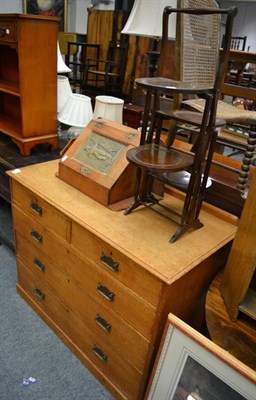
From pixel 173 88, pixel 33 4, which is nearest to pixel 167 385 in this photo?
pixel 173 88

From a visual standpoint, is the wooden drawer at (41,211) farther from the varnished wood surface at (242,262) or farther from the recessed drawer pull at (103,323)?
the varnished wood surface at (242,262)

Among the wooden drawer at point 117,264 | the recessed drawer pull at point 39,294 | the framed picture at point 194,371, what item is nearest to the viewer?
the framed picture at point 194,371

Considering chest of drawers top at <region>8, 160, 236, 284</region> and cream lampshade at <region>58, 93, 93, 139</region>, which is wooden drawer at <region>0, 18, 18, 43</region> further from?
chest of drawers top at <region>8, 160, 236, 284</region>

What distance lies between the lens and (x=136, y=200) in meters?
1.21

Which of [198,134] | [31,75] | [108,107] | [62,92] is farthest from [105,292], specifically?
[62,92]

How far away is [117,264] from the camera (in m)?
1.06

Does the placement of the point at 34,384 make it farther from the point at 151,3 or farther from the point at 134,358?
the point at 151,3

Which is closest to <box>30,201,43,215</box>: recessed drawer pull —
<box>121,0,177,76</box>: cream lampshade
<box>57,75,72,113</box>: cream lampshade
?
<box>57,75,72,113</box>: cream lampshade

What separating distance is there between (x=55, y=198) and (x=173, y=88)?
67cm

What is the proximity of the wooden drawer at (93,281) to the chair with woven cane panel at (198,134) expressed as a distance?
256 mm

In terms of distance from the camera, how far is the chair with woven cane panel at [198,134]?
89cm

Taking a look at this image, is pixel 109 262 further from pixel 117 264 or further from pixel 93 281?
pixel 93 281

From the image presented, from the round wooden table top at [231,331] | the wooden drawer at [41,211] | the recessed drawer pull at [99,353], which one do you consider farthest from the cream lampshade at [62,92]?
the round wooden table top at [231,331]

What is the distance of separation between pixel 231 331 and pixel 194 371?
0.18 m
